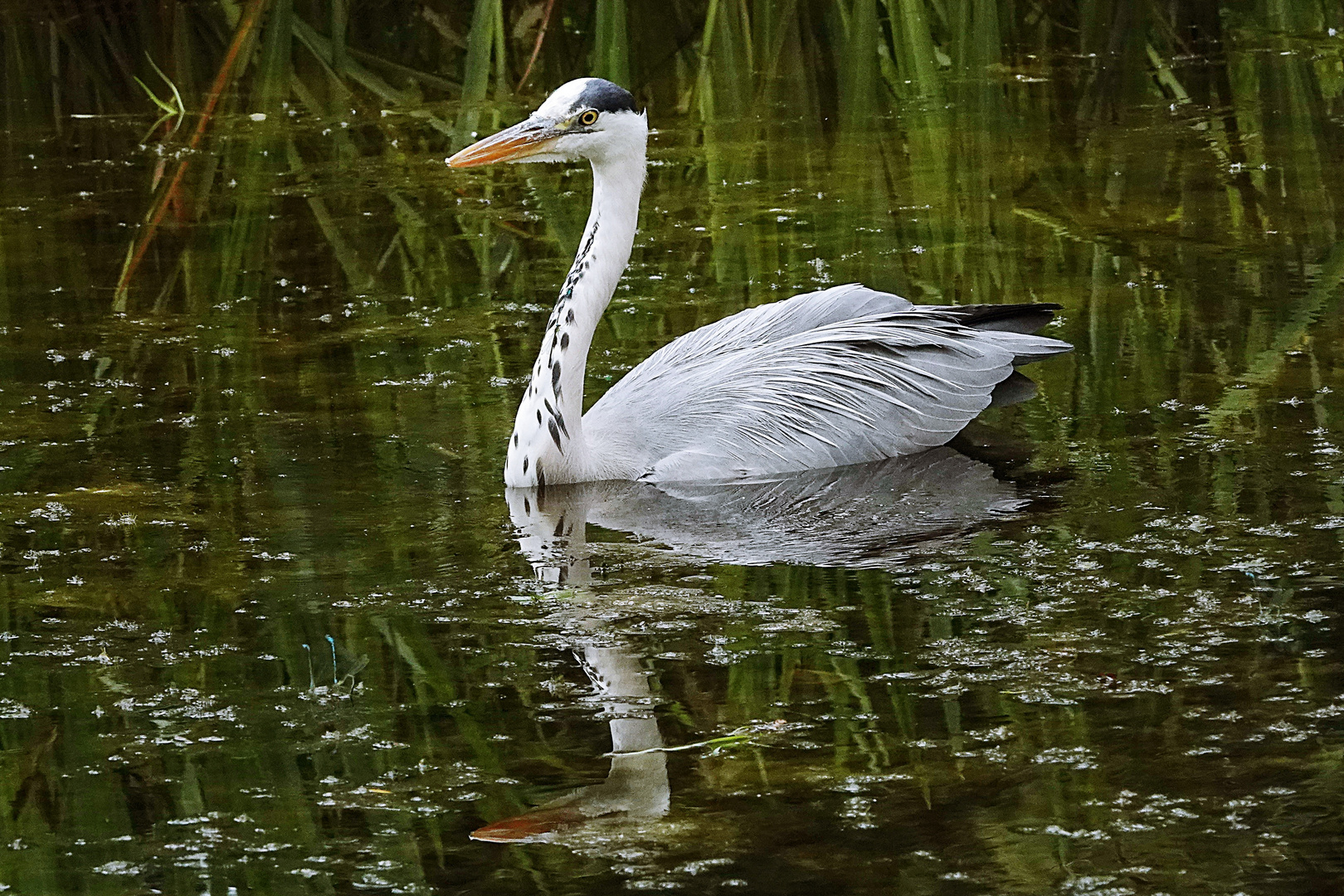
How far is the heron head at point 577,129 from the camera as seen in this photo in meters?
6.67

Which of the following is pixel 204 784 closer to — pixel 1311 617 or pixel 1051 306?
pixel 1311 617

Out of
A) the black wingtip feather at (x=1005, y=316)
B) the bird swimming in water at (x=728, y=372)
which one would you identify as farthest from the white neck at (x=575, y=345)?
the black wingtip feather at (x=1005, y=316)

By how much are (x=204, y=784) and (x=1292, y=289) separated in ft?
16.3

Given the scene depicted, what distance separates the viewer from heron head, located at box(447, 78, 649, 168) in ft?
21.9

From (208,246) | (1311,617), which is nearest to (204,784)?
(1311,617)

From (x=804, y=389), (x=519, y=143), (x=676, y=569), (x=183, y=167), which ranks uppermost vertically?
(x=183, y=167)

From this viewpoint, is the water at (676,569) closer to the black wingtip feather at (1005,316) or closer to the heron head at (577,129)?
the black wingtip feather at (1005,316)

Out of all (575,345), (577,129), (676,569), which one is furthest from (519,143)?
(676,569)

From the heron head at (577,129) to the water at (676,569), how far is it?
3.29ft

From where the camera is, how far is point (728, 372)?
22.7 feet

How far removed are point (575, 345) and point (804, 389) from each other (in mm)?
799

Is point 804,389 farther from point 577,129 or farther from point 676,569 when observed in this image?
point 676,569

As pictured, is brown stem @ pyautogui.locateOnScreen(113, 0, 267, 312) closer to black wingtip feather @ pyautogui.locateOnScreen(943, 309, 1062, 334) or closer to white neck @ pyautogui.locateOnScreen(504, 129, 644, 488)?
white neck @ pyautogui.locateOnScreen(504, 129, 644, 488)

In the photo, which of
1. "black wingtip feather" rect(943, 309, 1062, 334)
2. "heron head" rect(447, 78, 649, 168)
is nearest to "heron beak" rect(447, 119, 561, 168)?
"heron head" rect(447, 78, 649, 168)
